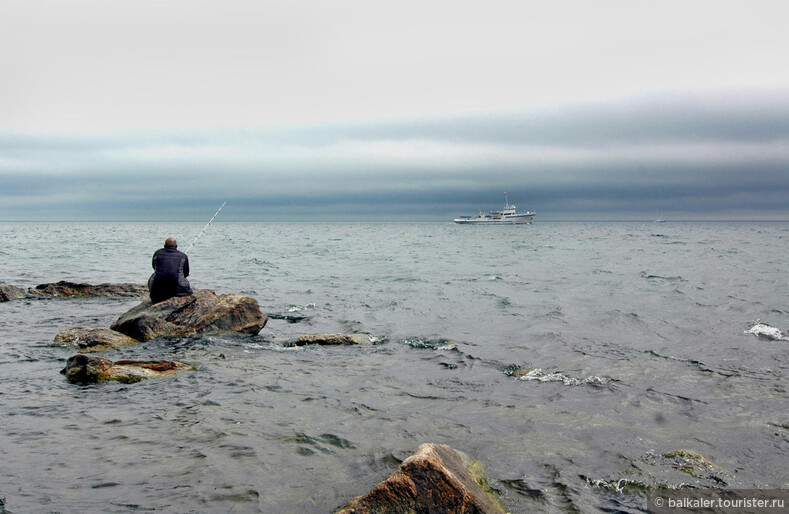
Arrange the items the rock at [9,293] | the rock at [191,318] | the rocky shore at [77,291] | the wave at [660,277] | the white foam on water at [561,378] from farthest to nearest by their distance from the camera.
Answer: the wave at [660,277] < the rocky shore at [77,291] < the rock at [9,293] < the rock at [191,318] < the white foam on water at [561,378]

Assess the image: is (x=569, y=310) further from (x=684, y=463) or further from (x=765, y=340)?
(x=684, y=463)

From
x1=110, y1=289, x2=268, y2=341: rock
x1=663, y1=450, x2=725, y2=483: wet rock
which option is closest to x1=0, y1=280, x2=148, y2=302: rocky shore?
x1=110, y1=289, x2=268, y2=341: rock

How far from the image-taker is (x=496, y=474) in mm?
6324

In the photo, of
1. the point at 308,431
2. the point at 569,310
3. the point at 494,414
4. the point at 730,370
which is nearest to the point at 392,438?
the point at 308,431

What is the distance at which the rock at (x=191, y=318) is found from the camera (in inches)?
522

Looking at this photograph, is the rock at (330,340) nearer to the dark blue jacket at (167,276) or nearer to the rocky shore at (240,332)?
the rocky shore at (240,332)

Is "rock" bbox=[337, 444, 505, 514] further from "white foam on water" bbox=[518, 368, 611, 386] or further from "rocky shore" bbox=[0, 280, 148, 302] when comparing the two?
"rocky shore" bbox=[0, 280, 148, 302]

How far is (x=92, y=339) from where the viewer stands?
12.2 metres

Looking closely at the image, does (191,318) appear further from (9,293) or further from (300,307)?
(9,293)

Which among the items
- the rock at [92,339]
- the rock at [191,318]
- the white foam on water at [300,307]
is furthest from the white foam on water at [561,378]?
the white foam on water at [300,307]

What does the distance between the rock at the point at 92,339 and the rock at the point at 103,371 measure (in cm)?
226

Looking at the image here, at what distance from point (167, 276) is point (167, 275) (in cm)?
3

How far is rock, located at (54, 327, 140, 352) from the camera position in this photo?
12.1 m

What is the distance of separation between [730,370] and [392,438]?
301 inches
